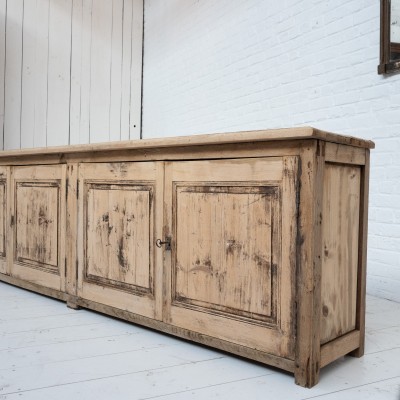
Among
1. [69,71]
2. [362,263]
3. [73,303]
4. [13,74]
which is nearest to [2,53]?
[13,74]

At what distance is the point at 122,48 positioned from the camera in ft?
17.4

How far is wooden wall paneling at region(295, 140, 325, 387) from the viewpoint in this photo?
1452 mm

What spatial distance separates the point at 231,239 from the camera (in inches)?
65.6

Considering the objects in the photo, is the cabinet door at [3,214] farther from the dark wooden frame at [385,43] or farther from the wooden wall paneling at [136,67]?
the wooden wall paneling at [136,67]

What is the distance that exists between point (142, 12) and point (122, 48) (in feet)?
1.62

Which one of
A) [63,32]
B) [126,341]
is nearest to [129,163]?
[126,341]

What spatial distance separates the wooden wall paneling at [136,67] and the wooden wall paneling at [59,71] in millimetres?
715

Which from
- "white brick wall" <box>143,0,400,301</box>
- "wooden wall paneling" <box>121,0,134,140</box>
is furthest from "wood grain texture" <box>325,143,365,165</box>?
"wooden wall paneling" <box>121,0,134,140</box>

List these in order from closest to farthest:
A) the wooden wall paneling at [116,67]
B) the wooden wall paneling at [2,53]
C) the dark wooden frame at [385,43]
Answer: the dark wooden frame at [385,43] → the wooden wall paneling at [2,53] → the wooden wall paneling at [116,67]

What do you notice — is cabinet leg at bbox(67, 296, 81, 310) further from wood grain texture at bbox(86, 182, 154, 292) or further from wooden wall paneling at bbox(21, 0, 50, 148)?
wooden wall paneling at bbox(21, 0, 50, 148)

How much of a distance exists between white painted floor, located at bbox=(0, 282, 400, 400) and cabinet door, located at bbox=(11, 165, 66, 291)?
36cm

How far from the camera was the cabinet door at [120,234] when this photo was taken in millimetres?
1931

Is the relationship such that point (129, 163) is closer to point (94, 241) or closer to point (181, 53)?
point (94, 241)

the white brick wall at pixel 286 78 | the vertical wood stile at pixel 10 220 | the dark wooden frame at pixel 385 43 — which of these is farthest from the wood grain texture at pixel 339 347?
the vertical wood stile at pixel 10 220
